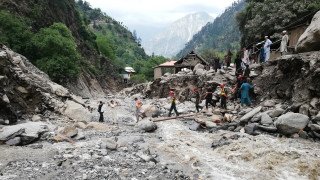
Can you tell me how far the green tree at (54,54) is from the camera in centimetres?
3009

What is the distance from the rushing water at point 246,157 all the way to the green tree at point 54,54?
84.3 ft

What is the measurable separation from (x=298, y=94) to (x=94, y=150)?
9.73 meters

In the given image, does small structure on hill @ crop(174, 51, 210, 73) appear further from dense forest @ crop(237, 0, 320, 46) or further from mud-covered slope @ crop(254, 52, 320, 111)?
mud-covered slope @ crop(254, 52, 320, 111)

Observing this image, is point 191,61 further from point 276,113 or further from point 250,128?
point 250,128

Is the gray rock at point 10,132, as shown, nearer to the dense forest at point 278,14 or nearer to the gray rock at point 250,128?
the gray rock at point 250,128

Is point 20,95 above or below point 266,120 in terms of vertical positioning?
above

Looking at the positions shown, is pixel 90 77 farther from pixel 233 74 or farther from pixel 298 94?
pixel 298 94

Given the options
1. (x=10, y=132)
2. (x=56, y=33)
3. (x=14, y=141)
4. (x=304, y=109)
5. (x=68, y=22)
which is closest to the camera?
(x=14, y=141)

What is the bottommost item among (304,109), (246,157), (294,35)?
(246,157)

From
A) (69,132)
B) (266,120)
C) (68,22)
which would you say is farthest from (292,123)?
(68,22)

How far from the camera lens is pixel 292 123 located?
9211mm

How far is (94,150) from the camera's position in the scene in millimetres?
8328

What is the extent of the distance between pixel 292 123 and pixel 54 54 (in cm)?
3075

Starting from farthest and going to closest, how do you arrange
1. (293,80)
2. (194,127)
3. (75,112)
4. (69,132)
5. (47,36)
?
(47,36) → (75,112) → (194,127) → (293,80) → (69,132)
